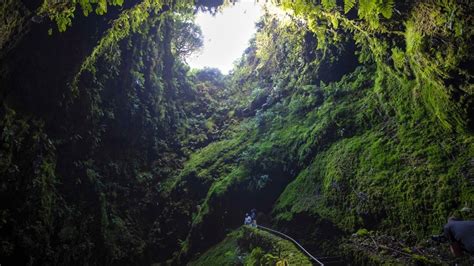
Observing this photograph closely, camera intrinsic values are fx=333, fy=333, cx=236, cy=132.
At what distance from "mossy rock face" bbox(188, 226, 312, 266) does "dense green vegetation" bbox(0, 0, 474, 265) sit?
0.05 metres

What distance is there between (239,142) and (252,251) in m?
5.76

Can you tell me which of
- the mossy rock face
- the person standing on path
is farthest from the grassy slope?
the mossy rock face

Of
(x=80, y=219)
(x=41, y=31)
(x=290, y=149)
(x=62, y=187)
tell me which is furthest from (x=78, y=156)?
(x=290, y=149)

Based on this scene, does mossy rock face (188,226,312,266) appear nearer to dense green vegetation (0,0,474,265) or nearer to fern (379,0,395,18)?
dense green vegetation (0,0,474,265)

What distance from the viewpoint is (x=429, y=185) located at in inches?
218

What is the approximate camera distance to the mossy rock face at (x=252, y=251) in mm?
5699

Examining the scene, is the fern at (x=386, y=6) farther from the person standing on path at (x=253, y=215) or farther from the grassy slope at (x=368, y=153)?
the person standing on path at (x=253, y=215)

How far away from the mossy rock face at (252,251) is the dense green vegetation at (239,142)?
49 millimetres

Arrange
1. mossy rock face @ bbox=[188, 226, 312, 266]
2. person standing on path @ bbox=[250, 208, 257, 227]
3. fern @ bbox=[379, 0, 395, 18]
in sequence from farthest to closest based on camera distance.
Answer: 1. person standing on path @ bbox=[250, 208, 257, 227]
2. mossy rock face @ bbox=[188, 226, 312, 266]
3. fern @ bbox=[379, 0, 395, 18]

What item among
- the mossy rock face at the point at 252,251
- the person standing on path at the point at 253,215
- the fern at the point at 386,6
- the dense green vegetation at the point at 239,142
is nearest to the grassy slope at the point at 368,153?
the dense green vegetation at the point at 239,142

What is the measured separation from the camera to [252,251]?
22.1 feet

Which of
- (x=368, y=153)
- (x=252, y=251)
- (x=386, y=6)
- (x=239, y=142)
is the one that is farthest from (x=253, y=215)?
(x=386, y=6)

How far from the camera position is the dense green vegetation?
5285 mm

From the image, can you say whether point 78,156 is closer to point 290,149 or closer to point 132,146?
point 132,146
